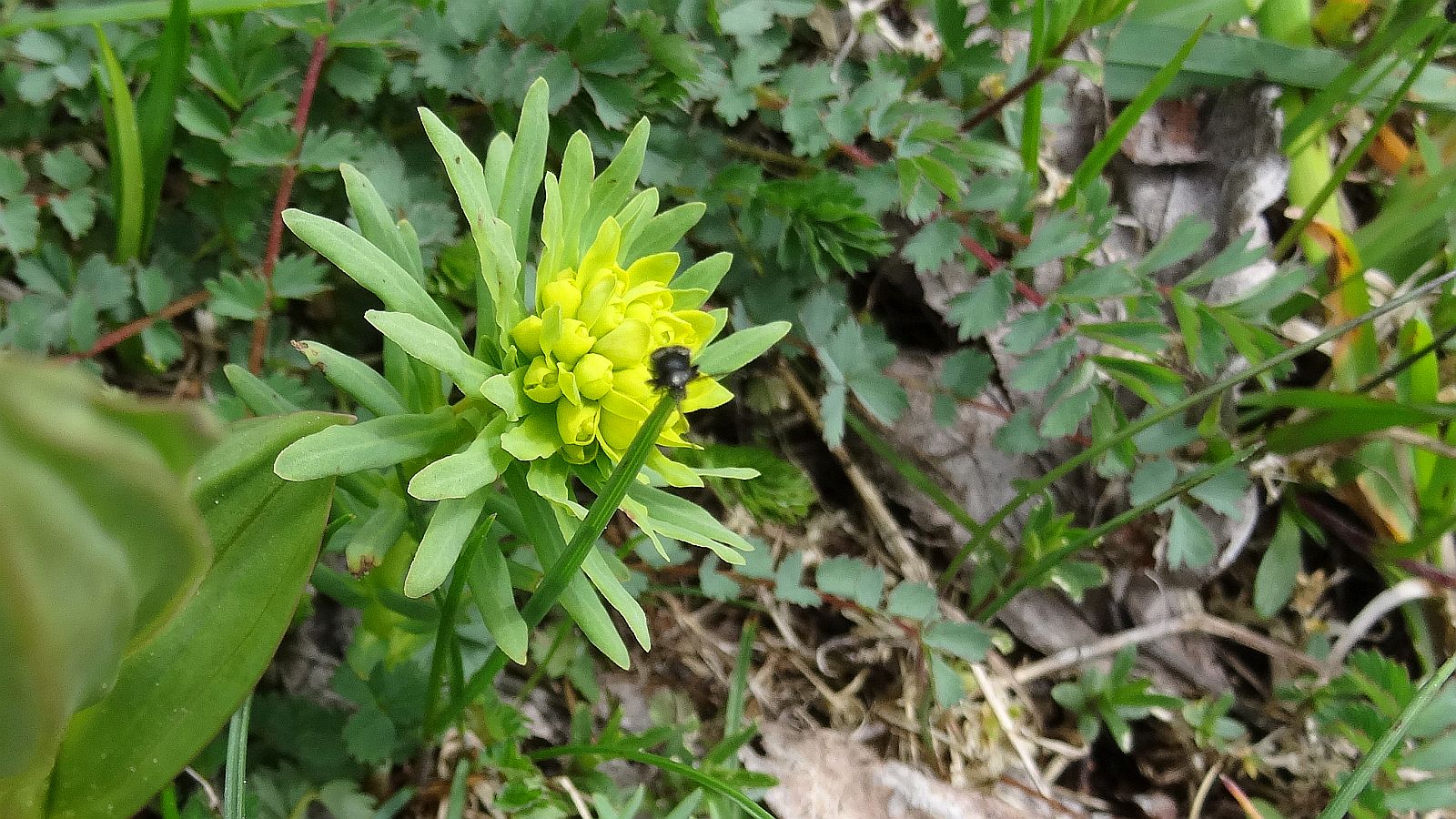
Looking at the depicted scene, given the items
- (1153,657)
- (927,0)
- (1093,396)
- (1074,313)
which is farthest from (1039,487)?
(927,0)

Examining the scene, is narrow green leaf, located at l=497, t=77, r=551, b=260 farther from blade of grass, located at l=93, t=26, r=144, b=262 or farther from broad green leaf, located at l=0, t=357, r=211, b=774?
blade of grass, located at l=93, t=26, r=144, b=262

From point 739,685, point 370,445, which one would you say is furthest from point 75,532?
point 739,685

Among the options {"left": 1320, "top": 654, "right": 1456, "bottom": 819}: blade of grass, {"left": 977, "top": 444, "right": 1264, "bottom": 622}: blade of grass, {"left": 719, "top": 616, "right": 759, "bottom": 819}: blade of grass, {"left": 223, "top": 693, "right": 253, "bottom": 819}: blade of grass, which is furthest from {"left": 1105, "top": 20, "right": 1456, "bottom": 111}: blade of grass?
{"left": 223, "top": 693, "right": 253, "bottom": 819}: blade of grass

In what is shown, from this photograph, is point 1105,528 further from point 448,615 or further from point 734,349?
point 448,615

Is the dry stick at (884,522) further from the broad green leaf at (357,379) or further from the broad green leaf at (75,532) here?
the broad green leaf at (75,532)

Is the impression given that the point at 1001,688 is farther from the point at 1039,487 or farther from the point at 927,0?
the point at 927,0
